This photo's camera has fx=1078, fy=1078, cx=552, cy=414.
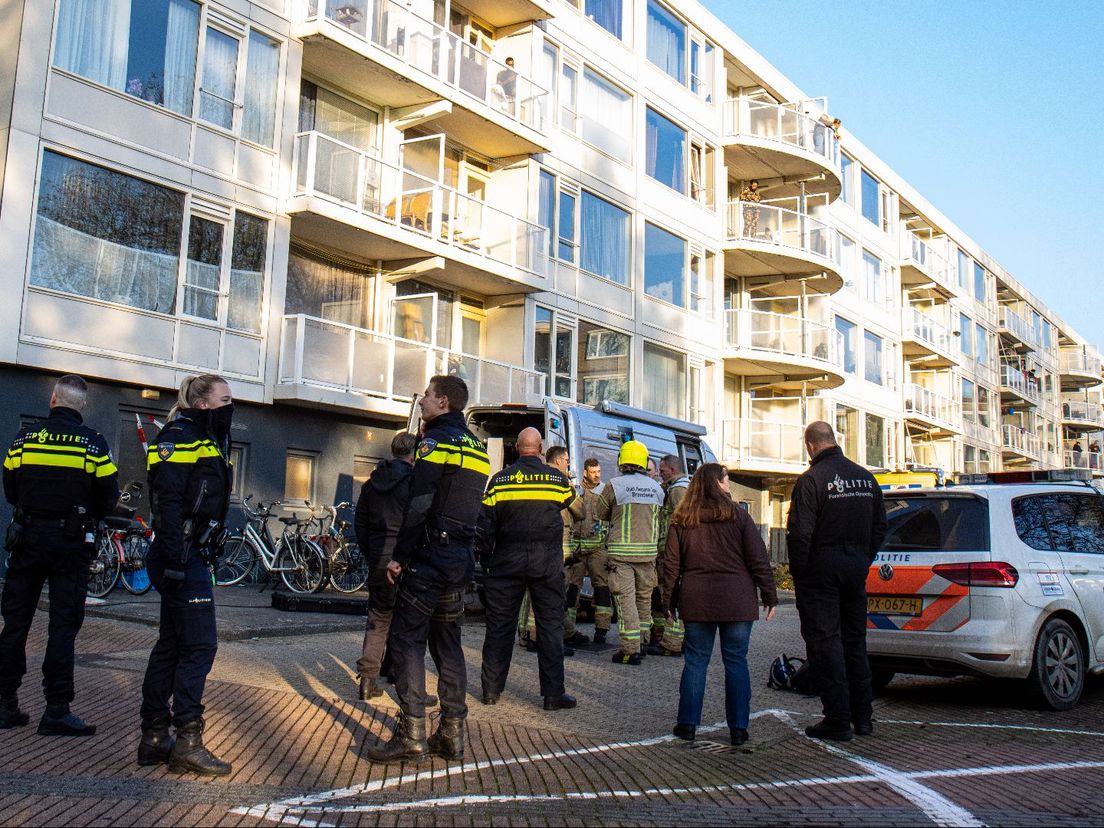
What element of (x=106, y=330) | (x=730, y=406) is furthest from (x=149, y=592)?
(x=730, y=406)

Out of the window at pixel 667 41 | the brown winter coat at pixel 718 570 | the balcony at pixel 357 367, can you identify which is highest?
the window at pixel 667 41

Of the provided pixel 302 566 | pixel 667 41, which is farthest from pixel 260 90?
pixel 667 41

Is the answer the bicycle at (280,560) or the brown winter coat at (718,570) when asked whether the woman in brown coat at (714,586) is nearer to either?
the brown winter coat at (718,570)

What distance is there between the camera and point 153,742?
17.7ft

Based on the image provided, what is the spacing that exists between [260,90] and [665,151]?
13121 mm

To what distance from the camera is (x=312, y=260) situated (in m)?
18.8

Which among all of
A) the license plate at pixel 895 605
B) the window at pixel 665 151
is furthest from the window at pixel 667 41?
the license plate at pixel 895 605

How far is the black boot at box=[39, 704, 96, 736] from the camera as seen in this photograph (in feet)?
19.4

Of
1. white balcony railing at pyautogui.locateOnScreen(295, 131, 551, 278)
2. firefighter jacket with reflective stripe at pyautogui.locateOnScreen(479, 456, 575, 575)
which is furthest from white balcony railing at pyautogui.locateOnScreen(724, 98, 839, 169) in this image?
firefighter jacket with reflective stripe at pyautogui.locateOnScreen(479, 456, 575, 575)

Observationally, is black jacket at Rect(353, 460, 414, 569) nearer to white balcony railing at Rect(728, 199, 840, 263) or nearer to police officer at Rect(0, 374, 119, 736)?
police officer at Rect(0, 374, 119, 736)

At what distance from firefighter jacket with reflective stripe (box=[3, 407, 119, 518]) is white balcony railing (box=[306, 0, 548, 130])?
1314 centimetres

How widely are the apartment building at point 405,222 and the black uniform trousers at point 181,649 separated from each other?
383 inches

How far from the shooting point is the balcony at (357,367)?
16984mm

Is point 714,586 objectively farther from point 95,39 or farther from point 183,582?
point 95,39
